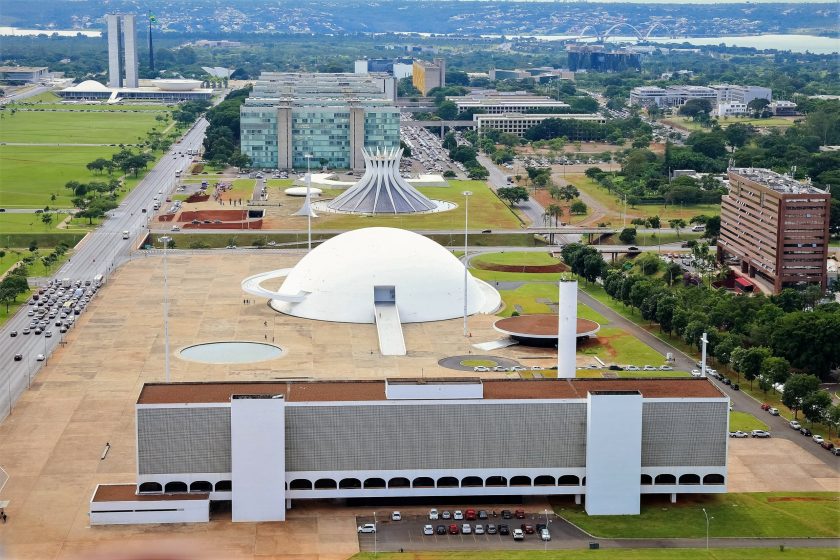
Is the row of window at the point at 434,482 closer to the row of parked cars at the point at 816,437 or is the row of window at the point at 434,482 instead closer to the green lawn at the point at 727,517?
the green lawn at the point at 727,517

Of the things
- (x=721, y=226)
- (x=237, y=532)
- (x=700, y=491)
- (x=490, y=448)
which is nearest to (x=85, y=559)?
(x=237, y=532)

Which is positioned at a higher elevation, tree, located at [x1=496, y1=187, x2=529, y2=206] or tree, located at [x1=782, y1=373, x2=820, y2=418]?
→ tree, located at [x1=496, y1=187, x2=529, y2=206]

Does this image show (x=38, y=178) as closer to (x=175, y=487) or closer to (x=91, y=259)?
(x=91, y=259)

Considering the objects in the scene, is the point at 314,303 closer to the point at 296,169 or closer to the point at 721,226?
the point at 721,226

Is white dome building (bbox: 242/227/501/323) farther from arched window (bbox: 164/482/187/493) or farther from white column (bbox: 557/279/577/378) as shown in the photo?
arched window (bbox: 164/482/187/493)

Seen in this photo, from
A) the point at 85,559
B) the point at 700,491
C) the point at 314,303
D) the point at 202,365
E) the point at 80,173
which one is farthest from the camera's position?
the point at 80,173

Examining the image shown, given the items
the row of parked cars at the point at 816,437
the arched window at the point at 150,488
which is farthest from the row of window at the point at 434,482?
the row of parked cars at the point at 816,437

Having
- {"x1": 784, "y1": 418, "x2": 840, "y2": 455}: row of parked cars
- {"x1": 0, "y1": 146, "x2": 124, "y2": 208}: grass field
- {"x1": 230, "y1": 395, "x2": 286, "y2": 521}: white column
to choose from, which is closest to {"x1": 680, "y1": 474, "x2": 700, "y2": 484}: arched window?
{"x1": 784, "y1": 418, "x2": 840, "y2": 455}: row of parked cars

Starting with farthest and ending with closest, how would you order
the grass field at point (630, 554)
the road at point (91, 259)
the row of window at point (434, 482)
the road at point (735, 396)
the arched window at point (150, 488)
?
the road at point (91, 259) → the road at point (735, 396) → the row of window at point (434, 482) → the arched window at point (150, 488) → the grass field at point (630, 554)
